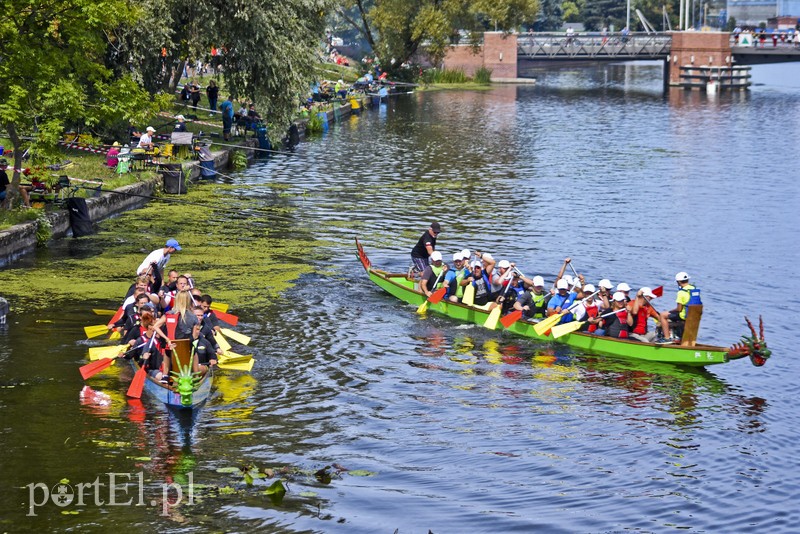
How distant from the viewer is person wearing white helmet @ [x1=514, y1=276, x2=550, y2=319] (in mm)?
26688

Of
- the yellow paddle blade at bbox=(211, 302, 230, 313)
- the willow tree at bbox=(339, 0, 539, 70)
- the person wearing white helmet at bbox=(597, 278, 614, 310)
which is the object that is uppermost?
the willow tree at bbox=(339, 0, 539, 70)

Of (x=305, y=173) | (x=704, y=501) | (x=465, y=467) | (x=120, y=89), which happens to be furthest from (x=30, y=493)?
(x=305, y=173)

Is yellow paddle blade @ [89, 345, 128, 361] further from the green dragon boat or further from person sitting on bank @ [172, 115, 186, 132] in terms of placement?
person sitting on bank @ [172, 115, 186, 132]

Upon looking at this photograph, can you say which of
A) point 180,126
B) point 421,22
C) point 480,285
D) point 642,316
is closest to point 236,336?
point 480,285

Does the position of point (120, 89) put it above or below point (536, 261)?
above

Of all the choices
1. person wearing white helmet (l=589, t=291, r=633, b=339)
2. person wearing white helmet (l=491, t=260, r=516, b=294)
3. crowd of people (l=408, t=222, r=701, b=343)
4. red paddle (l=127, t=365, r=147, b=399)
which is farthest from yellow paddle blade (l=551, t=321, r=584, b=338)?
red paddle (l=127, t=365, r=147, b=399)

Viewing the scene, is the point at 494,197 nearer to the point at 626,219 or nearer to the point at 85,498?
the point at 626,219

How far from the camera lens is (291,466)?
18.6 metres

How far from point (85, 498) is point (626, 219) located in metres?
27.9

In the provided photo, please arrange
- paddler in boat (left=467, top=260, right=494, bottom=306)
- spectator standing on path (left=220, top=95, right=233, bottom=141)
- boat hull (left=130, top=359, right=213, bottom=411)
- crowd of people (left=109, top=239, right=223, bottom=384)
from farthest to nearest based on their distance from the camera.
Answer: spectator standing on path (left=220, top=95, right=233, bottom=141) < paddler in boat (left=467, top=260, right=494, bottom=306) < crowd of people (left=109, top=239, right=223, bottom=384) < boat hull (left=130, top=359, right=213, bottom=411)

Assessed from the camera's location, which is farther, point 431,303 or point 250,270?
point 250,270

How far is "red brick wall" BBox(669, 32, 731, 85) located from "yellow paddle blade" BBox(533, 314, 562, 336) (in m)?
79.9

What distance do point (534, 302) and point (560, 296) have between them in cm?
65

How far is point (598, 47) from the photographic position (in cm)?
10750
